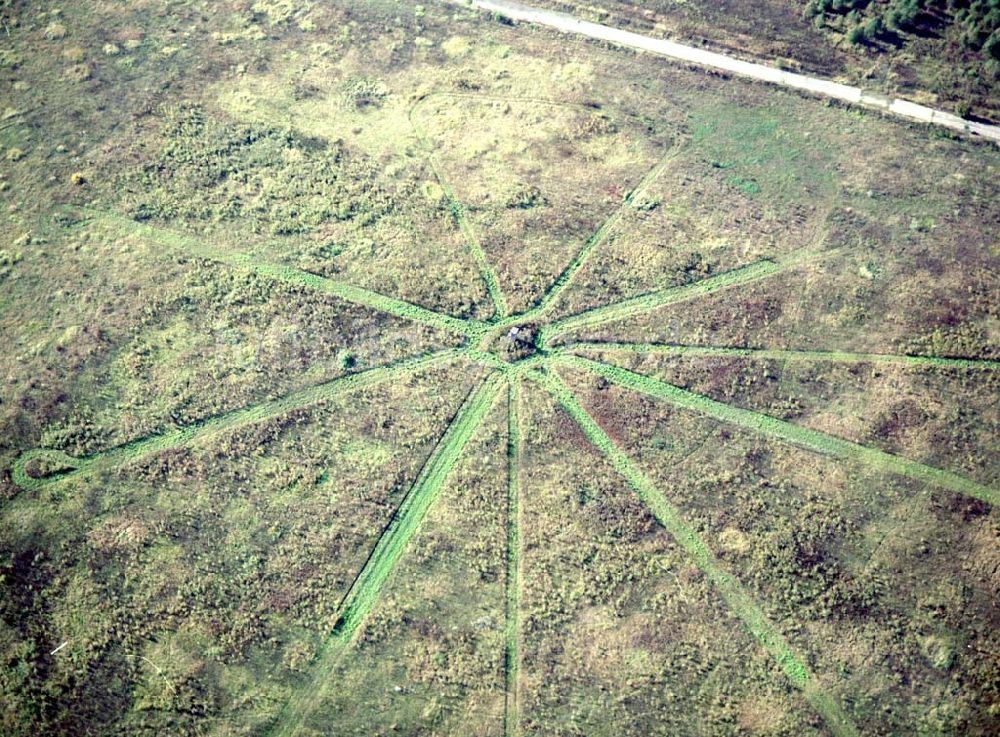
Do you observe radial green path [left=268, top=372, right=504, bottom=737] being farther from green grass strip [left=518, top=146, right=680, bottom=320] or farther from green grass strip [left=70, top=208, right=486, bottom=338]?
green grass strip [left=518, top=146, right=680, bottom=320]

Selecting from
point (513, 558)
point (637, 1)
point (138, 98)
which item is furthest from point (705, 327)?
point (138, 98)

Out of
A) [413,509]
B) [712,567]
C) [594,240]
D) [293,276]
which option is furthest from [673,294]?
[293,276]

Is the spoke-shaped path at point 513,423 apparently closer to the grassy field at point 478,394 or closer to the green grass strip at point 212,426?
the green grass strip at point 212,426

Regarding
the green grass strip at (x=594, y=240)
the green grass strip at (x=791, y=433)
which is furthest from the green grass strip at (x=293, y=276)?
the green grass strip at (x=791, y=433)

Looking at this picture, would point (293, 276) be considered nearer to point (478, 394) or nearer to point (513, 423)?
point (478, 394)

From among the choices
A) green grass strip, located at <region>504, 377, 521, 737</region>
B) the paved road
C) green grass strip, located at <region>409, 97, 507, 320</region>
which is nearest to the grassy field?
green grass strip, located at <region>504, 377, 521, 737</region>
